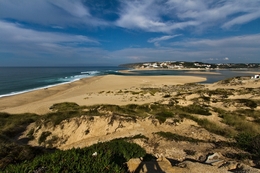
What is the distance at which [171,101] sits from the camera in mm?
20656

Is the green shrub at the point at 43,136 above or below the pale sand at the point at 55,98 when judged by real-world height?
above

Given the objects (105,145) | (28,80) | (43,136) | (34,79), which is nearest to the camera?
(105,145)

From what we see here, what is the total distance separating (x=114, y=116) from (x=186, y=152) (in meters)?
5.92

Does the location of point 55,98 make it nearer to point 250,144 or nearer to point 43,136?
point 43,136

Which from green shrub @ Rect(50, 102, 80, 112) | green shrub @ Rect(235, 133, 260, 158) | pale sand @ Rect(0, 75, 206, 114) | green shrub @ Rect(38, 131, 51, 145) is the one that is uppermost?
green shrub @ Rect(235, 133, 260, 158)

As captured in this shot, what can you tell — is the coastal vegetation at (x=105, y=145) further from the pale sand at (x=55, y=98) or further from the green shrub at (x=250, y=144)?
the pale sand at (x=55, y=98)

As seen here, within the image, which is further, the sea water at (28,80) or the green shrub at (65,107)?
the sea water at (28,80)

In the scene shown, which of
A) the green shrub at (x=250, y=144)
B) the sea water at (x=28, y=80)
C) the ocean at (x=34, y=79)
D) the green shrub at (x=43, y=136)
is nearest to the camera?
the green shrub at (x=250, y=144)

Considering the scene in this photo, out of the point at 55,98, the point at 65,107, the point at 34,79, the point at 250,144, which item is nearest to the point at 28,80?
the point at 34,79

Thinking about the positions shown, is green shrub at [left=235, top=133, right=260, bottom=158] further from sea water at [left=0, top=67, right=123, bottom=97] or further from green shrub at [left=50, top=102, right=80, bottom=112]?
sea water at [left=0, top=67, right=123, bottom=97]

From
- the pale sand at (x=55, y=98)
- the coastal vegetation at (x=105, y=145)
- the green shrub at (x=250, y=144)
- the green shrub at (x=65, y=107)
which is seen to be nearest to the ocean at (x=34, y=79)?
the pale sand at (x=55, y=98)

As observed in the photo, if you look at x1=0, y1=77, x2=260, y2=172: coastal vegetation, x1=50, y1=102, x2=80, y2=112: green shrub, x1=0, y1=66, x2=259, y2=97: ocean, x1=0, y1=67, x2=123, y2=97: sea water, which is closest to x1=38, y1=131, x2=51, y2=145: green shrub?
x1=0, y1=77, x2=260, y2=172: coastal vegetation

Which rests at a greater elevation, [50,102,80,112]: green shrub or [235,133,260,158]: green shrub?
[235,133,260,158]: green shrub

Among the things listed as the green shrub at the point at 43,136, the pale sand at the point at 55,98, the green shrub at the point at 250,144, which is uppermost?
the green shrub at the point at 250,144
